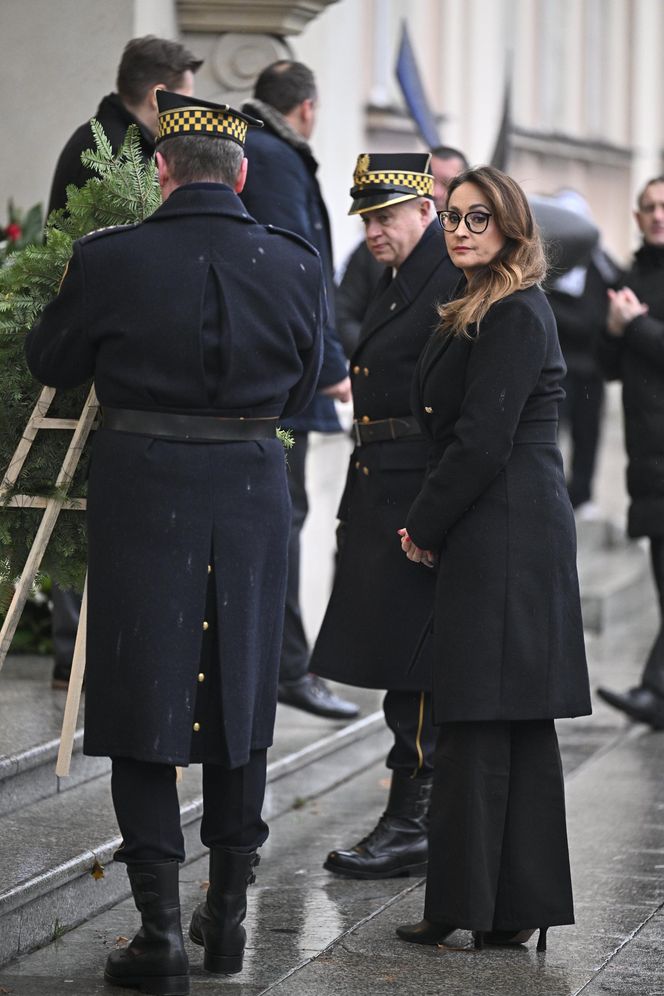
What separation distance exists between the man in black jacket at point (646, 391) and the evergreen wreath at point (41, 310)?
318 centimetres

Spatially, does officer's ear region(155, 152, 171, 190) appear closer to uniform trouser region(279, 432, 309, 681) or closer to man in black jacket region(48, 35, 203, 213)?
man in black jacket region(48, 35, 203, 213)

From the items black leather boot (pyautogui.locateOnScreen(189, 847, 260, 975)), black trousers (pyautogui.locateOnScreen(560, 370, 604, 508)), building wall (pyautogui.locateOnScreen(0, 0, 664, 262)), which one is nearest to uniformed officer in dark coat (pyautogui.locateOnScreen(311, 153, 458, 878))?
building wall (pyautogui.locateOnScreen(0, 0, 664, 262))

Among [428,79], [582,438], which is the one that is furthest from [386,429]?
[428,79]

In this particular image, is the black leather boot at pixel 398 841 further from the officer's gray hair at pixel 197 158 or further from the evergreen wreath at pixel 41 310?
the officer's gray hair at pixel 197 158

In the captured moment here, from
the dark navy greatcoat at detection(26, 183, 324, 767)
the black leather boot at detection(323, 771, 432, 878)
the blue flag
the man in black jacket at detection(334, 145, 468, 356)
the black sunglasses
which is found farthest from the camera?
the blue flag

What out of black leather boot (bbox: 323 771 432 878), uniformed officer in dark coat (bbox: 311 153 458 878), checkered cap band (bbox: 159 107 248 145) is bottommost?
black leather boot (bbox: 323 771 432 878)

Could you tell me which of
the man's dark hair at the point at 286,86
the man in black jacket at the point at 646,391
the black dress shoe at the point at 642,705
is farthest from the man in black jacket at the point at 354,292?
the black dress shoe at the point at 642,705

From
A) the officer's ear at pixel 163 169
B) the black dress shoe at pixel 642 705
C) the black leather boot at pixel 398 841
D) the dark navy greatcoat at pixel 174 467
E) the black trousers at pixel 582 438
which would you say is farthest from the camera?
the black trousers at pixel 582 438

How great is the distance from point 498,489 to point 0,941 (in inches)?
63.4

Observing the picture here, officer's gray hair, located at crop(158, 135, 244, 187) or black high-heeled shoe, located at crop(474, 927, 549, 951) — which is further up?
officer's gray hair, located at crop(158, 135, 244, 187)

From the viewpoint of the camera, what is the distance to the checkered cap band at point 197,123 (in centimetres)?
438

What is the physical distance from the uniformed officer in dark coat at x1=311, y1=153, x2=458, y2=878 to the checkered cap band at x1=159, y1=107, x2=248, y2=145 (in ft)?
3.81

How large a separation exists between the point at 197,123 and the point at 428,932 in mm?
2045

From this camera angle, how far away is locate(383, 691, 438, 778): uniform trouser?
5.54m
